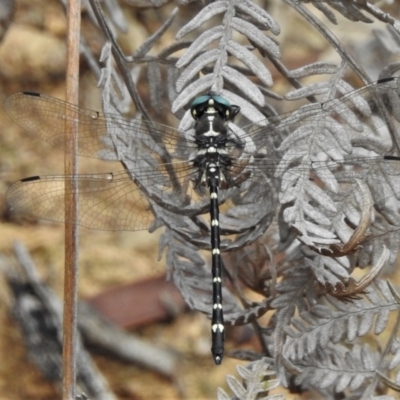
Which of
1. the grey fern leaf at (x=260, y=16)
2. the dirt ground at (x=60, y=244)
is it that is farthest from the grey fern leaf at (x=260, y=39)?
the dirt ground at (x=60, y=244)

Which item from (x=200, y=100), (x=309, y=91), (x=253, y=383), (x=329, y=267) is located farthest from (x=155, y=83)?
(x=253, y=383)

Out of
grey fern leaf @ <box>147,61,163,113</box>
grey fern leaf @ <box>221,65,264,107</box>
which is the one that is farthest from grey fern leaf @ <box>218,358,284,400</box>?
grey fern leaf @ <box>147,61,163,113</box>

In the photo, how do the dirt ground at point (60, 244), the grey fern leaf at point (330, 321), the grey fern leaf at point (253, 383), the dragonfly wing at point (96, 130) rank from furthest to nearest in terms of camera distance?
the dirt ground at point (60, 244)
the dragonfly wing at point (96, 130)
the grey fern leaf at point (330, 321)
the grey fern leaf at point (253, 383)

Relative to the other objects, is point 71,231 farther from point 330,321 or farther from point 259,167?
point 330,321

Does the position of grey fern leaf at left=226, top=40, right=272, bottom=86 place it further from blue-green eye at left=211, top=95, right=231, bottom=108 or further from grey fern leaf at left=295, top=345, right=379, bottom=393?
grey fern leaf at left=295, top=345, right=379, bottom=393

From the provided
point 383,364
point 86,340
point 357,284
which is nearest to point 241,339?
point 86,340

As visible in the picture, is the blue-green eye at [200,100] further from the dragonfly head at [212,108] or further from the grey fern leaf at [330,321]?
the grey fern leaf at [330,321]
